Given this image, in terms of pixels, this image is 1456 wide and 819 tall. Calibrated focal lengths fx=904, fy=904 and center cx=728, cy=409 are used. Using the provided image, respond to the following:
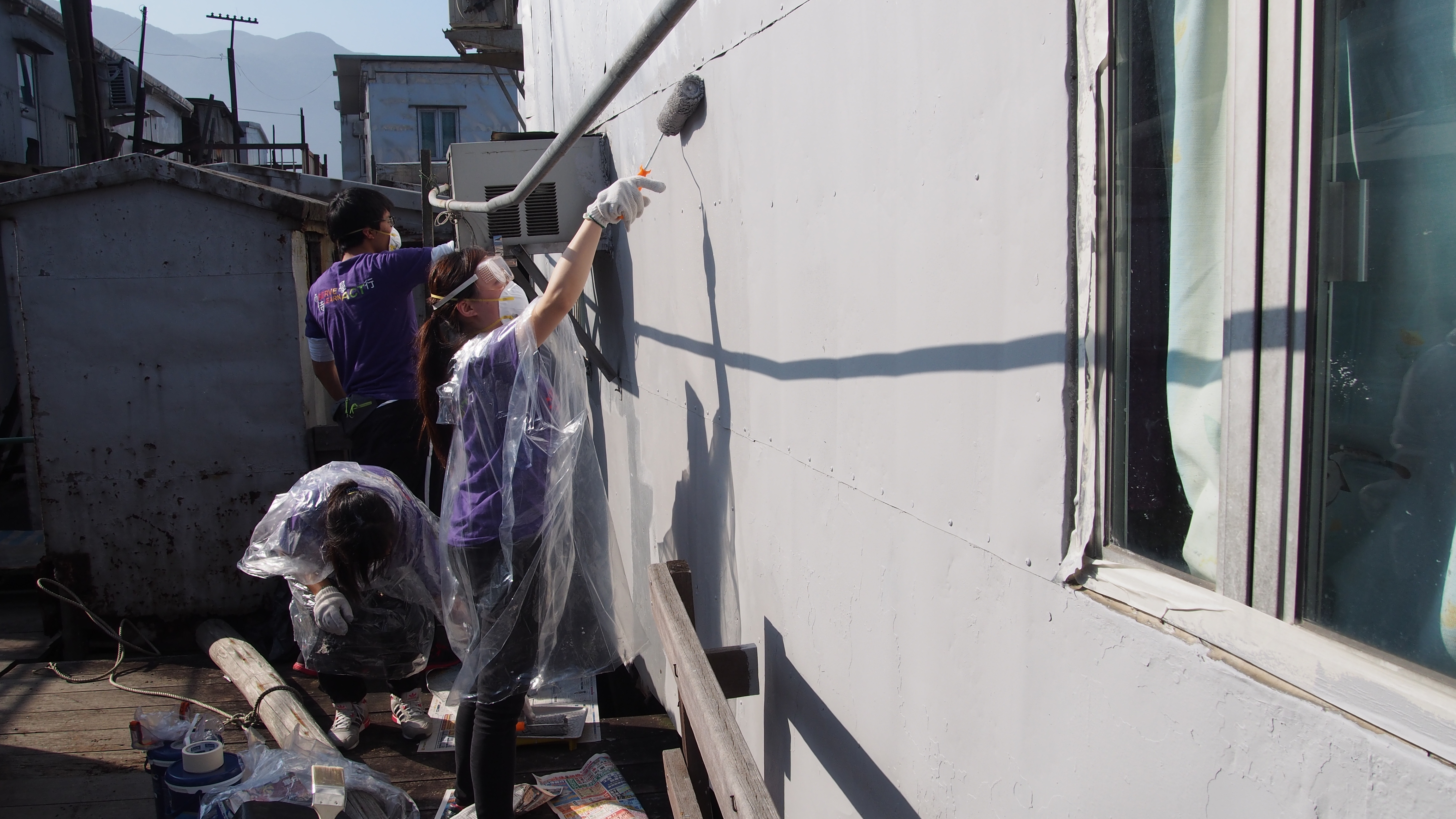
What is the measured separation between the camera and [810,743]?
1.91 m

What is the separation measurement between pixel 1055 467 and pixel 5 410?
36.1 feet

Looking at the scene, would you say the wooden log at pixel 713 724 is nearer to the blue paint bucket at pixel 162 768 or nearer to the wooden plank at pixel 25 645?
the blue paint bucket at pixel 162 768

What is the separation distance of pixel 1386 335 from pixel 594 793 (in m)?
2.73

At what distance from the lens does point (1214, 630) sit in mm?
824

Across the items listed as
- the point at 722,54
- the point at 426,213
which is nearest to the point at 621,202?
the point at 722,54

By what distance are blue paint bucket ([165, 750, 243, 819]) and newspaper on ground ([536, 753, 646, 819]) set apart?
3.08 feet

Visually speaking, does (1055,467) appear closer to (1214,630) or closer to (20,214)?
(1214,630)

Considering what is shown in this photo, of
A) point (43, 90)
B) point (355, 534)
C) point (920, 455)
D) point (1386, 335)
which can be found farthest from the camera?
point (43, 90)

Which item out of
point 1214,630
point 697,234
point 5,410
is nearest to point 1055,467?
point 1214,630

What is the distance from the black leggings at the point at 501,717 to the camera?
245cm

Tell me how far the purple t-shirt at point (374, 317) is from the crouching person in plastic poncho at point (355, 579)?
0.49 m

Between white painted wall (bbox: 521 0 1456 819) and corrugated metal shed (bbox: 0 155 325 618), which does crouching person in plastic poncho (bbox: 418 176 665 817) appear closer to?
white painted wall (bbox: 521 0 1456 819)

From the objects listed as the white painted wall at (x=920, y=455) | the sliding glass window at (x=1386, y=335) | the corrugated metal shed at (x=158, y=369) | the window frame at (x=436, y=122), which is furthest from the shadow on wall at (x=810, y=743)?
the window frame at (x=436, y=122)

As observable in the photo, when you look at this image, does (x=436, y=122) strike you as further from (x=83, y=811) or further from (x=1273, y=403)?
(x=1273, y=403)
